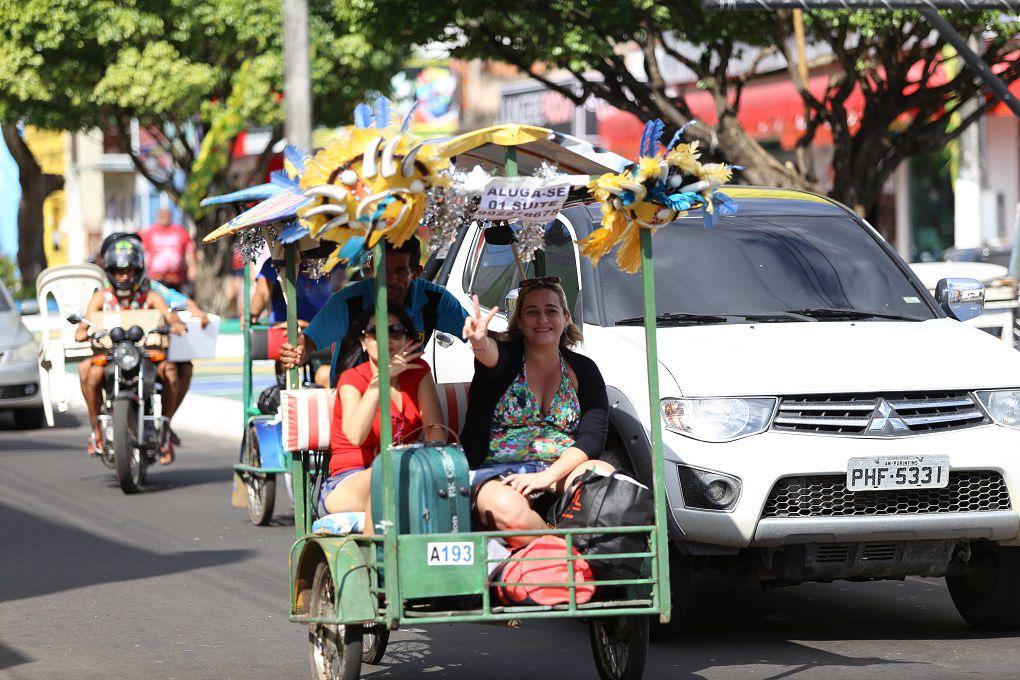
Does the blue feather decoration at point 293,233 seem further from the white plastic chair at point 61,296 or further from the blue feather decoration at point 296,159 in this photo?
the white plastic chair at point 61,296

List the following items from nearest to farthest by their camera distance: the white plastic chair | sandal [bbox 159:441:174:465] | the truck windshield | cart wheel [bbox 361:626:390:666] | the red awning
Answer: cart wheel [bbox 361:626:390:666], the truck windshield, sandal [bbox 159:441:174:465], the white plastic chair, the red awning

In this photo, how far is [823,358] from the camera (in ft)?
23.5

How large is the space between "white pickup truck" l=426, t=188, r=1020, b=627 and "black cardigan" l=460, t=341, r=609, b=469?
0.39 metres

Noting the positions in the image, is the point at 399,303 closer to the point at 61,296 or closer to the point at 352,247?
the point at 352,247

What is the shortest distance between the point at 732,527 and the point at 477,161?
1.81 meters

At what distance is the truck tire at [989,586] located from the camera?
760cm

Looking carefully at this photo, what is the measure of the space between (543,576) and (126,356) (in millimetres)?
7295

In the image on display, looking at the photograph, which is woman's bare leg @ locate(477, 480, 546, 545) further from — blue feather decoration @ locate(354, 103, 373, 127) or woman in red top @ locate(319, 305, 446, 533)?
blue feather decoration @ locate(354, 103, 373, 127)

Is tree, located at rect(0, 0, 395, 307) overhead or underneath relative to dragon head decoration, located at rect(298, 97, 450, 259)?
overhead

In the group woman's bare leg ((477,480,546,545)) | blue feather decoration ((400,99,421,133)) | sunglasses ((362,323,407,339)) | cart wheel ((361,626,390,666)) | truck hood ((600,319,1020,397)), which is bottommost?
cart wheel ((361,626,390,666))

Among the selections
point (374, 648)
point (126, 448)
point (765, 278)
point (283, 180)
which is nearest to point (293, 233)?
point (283, 180)

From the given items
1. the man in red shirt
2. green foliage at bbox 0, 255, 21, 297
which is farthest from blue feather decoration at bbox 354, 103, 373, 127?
green foliage at bbox 0, 255, 21, 297

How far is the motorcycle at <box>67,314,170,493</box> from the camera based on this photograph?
41.1ft

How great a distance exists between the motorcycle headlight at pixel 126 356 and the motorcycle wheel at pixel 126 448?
0.28 meters
